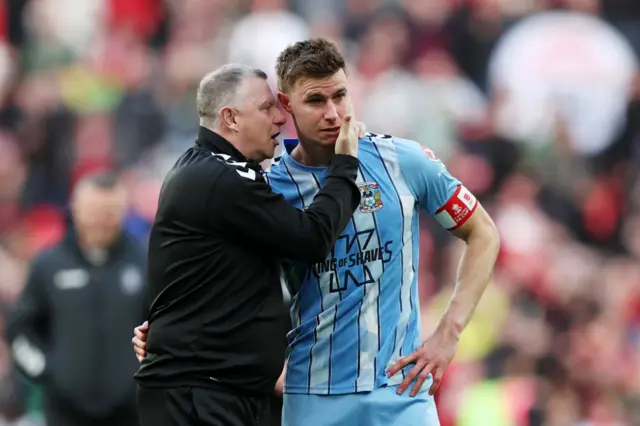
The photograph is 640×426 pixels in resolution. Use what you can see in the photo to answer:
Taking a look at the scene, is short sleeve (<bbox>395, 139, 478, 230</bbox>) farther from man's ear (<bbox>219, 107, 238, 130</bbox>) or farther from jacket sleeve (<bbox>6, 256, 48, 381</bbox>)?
jacket sleeve (<bbox>6, 256, 48, 381</bbox>)

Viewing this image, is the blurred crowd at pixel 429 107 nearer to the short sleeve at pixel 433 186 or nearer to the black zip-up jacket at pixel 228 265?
the short sleeve at pixel 433 186

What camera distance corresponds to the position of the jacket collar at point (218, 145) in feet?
17.4

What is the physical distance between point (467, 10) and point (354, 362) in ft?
27.6

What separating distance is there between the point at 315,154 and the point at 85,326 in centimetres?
331

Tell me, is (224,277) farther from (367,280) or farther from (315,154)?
(315,154)

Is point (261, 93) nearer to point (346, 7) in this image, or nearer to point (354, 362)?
point (354, 362)

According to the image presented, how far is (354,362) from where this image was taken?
17.4ft

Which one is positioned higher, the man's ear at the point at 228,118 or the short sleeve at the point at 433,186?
the man's ear at the point at 228,118

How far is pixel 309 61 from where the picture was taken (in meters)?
5.29

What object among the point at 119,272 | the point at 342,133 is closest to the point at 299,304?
the point at 342,133

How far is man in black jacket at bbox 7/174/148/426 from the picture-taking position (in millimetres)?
8289

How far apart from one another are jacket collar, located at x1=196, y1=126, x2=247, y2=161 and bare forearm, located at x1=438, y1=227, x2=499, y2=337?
3.20 feet

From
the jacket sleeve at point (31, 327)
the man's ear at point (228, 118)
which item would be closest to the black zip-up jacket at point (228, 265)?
the man's ear at point (228, 118)

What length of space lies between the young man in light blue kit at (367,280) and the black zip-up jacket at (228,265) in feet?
0.59
